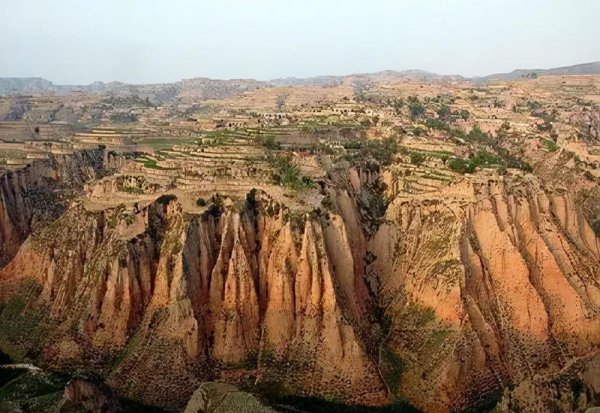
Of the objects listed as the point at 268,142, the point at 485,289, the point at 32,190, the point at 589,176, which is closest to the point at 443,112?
the point at 589,176

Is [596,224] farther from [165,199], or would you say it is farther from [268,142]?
[165,199]

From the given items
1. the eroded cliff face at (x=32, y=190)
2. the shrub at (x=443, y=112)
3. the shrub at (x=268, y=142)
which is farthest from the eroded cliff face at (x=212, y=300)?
the shrub at (x=443, y=112)

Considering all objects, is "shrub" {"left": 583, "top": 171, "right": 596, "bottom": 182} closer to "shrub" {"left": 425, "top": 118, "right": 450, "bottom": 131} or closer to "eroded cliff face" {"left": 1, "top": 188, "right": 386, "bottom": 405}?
"shrub" {"left": 425, "top": 118, "right": 450, "bottom": 131}

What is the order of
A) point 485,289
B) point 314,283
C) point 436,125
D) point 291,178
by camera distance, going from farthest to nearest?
point 436,125 < point 291,178 < point 485,289 < point 314,283

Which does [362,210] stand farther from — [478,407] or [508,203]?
[478,407]

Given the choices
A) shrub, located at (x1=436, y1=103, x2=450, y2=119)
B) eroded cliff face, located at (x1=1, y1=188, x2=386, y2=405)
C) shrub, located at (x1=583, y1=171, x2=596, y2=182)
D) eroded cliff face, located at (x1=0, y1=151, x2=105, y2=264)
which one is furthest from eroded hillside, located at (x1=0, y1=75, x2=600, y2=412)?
shrub, located at (x1=436, y1=103, x2=450, y2=119)

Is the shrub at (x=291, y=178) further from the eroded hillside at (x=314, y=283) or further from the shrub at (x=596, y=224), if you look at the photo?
the shrub at (x=596, y=224)

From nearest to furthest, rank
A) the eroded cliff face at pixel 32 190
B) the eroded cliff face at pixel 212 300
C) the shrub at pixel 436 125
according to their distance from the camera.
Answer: the eroded cliff face at pixel 212 300, the eroded cliff face at pixel 32 190, the shrub at pixel 436 125

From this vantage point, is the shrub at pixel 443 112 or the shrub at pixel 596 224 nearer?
the shrub at pixel 596 224

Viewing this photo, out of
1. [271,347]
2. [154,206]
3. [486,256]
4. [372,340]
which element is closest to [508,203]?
[486,256]
